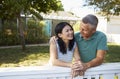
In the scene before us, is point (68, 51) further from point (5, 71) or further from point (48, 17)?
point (48, 17)

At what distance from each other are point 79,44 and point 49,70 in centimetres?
78

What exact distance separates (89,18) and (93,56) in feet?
1.63

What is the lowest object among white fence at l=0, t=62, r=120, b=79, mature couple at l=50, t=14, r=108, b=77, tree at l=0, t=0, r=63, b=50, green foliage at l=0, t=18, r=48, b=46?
green foliage at l=0, t=18, r=48, b=46

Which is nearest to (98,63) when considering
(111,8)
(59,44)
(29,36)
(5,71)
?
(59,44)

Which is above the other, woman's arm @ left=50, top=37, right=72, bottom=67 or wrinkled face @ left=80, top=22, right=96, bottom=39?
wrinkled face @ left=80, top=22, right=96, bottom=39

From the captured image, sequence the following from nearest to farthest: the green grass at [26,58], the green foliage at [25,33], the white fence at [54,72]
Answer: the white fence at [54,72] < the green grass at [26,58] < the green foliage at [25,33]

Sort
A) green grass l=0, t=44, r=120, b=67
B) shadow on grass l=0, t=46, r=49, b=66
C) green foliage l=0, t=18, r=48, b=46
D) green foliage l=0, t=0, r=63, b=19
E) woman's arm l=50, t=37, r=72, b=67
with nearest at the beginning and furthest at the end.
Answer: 1. woman's arm l=50, t=37, r=72, b=67
2. green grass l=0, t=44, r=120, b=67
3. shadow on grass l=0, t=46, r=49, b=66
4. green foliage l=0, t=0, r=63, b=19
5. green foliage l=0, t=18, r=48, b=46

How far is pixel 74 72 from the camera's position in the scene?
3191 mm

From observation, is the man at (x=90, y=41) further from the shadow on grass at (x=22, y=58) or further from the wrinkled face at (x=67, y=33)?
the shadow on grass at (x=22, y=58)

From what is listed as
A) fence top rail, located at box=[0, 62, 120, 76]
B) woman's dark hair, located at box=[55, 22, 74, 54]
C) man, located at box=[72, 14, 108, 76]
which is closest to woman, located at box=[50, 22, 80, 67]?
woman's dark hair, located at box=[55, 22, 74, 54]

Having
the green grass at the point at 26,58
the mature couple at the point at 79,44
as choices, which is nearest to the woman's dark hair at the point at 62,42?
the mature couple at the point at 79,44

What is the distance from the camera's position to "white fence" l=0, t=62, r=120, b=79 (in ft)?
9.92

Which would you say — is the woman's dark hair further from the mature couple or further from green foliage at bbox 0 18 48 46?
green foliage at bbox 0 18 48 46

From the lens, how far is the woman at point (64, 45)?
3545 mm
